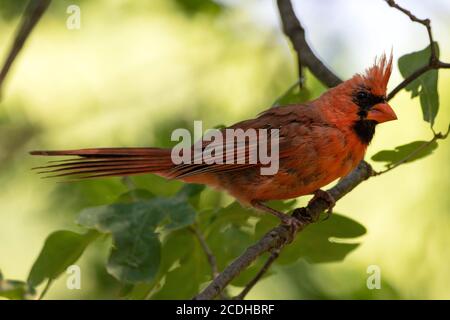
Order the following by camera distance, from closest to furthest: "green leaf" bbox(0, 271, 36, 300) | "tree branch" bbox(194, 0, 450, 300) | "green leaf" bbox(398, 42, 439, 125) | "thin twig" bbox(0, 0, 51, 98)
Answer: "green leaf" bbox(0, 271, 36, 300), "thin twig" bbox(0, 0, 51, 98), "tree branch" bbox(194, 0, 450, 300), "green leaf" bbox(398, 42, 439, 125)

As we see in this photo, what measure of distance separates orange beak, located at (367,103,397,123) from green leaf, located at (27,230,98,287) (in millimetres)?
1515

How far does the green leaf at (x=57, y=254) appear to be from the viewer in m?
3.34

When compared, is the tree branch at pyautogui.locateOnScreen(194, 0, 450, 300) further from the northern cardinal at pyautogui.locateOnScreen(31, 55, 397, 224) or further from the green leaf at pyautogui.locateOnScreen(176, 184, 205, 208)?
the green leaf at pyautogui.locateOnScreen(176, 184, 205, 208)

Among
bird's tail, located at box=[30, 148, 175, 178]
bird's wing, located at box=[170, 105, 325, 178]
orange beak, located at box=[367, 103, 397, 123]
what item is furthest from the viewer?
orange beak, located at box=[367, 103, 397, 123]

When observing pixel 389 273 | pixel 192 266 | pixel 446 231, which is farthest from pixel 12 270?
pixel 446 231

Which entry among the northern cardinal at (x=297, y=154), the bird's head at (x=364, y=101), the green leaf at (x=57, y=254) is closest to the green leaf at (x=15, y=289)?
the green leaf at (x=57, y=254)

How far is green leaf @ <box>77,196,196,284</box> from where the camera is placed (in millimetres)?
3301

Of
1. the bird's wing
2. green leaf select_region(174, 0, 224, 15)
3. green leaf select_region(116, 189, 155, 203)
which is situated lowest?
green leaf select_region(116, 189, 155, 203)

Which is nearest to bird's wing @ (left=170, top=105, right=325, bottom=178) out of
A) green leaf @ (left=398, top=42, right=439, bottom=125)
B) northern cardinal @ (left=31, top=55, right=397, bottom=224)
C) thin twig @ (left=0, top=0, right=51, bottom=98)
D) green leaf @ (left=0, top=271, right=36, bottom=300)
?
northern cardinal @ (left=31, top=55, right=397, bottom=224)

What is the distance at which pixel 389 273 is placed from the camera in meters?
4.62

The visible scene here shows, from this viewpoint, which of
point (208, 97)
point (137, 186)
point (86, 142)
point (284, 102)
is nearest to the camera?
point (137, 186)

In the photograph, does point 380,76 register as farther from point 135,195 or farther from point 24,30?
point 24,30

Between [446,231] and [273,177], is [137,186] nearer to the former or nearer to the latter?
[273,177]
